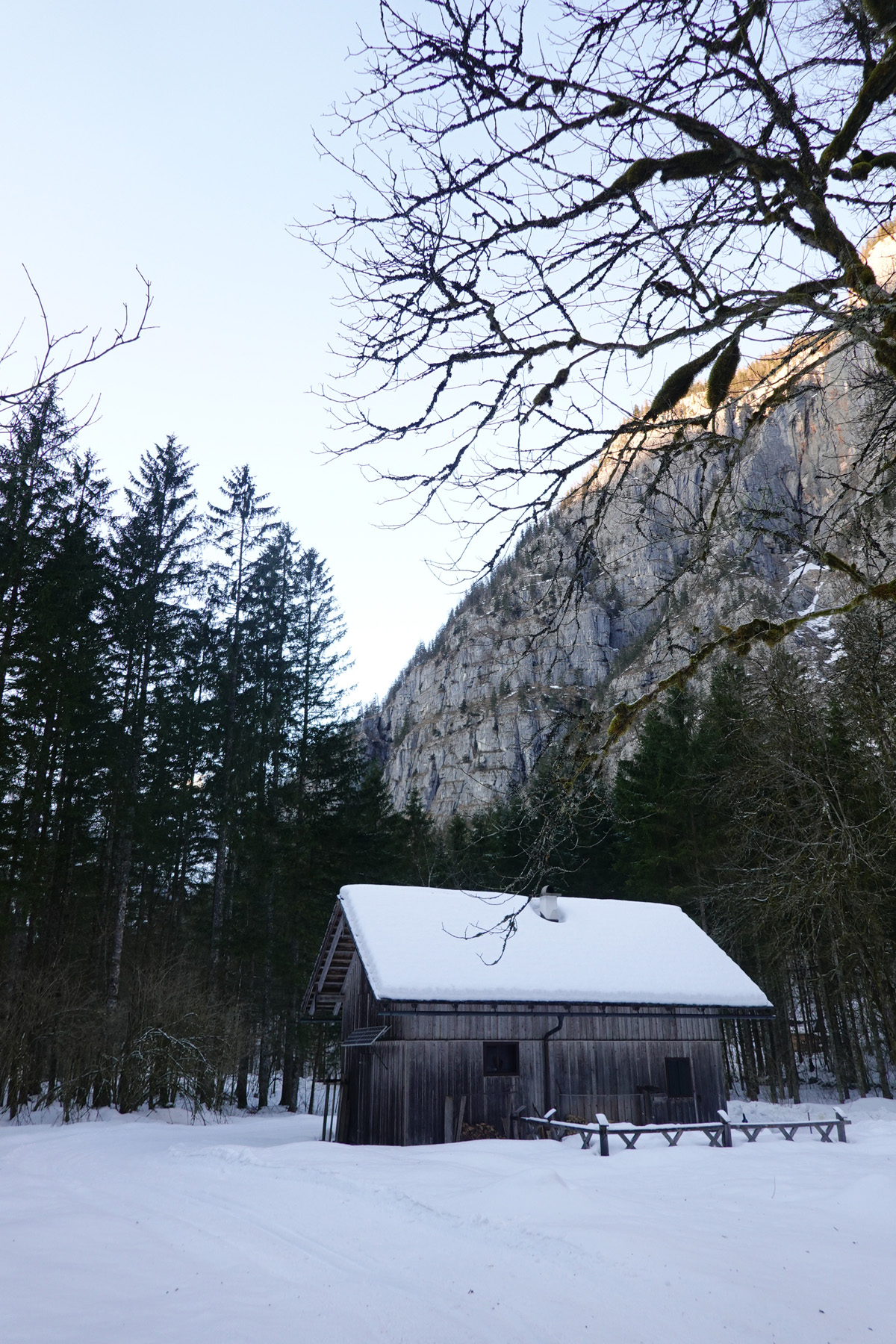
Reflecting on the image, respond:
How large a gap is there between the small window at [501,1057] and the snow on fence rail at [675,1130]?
1.09 meters

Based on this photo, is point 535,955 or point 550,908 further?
point 550,908

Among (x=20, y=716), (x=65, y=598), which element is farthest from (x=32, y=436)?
(x=65, y=598)

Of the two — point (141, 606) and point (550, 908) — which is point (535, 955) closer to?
point (550, 908)

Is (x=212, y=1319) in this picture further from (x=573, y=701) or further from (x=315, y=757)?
(x=315, y=757)

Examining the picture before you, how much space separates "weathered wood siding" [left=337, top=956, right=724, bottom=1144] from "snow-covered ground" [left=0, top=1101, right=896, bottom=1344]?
10.3 ft

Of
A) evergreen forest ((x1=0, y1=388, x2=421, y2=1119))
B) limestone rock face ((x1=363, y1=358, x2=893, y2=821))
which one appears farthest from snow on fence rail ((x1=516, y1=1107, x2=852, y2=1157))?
evergreen forest ((x1=0, y1=388, x2=421, y2=1119))

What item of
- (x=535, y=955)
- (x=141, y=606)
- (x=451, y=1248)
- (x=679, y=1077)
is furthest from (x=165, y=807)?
(x=451, y=1248)

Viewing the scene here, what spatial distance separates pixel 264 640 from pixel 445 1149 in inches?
912

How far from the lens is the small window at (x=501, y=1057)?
17562 mm

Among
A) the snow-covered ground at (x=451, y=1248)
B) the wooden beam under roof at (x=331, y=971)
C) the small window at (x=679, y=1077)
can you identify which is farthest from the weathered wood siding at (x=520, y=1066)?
the snow-covered ground at (x=451, y=1248)

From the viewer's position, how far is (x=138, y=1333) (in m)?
5.19

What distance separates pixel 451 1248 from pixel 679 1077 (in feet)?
43.3

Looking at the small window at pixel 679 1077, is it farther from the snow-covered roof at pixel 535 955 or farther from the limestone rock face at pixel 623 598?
the limestone rock face at pixel 623 598

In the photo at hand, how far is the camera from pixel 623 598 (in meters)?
10.4
